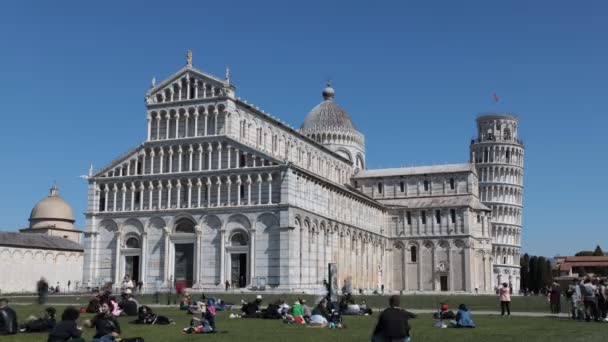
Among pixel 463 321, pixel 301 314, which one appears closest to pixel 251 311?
pixel 301 314

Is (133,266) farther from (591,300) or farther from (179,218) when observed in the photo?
(591,300)

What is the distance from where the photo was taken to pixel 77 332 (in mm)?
17125

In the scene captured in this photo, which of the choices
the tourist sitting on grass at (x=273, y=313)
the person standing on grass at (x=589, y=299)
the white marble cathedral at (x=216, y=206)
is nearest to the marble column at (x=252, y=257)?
the white marble cathedral at (x=216, y=206)

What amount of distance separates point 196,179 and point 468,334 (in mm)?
45483

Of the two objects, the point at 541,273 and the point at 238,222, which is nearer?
the point at 238,222

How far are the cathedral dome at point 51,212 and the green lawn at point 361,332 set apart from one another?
7532 centimetres

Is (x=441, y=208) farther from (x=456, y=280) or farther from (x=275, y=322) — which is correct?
(x=275, y=322)

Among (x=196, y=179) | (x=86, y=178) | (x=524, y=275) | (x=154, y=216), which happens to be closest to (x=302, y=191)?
(x=196, y=179)

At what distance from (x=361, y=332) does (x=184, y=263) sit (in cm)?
4396

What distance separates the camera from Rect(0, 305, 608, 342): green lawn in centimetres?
2166

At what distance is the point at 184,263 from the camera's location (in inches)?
2606

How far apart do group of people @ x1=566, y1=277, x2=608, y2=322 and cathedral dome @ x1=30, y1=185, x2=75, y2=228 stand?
83021 mm

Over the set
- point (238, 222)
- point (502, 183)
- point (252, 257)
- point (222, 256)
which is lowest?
point (252, 257)

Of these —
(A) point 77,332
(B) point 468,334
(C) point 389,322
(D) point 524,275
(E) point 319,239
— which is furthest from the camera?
(D) point 524,275
